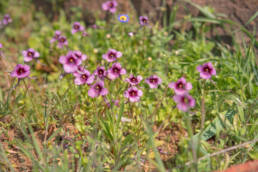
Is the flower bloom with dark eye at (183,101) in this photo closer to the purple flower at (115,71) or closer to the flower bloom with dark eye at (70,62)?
the purple flower at (115,71)

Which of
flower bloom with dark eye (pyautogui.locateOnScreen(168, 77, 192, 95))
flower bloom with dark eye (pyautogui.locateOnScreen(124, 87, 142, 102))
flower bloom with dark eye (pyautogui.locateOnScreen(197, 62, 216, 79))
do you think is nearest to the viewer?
flower bloom with dark eye (pyautogui.locateOnScreen(168, 77, 192, 95))

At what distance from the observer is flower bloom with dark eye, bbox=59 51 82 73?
203 cm

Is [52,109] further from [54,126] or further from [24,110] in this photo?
[24,110]

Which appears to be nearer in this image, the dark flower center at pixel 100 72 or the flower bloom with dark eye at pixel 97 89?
the flower bloom with dark eye at pixel 97 89

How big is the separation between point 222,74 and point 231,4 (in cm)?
105

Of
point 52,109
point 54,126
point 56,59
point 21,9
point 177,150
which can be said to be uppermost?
point 21,9

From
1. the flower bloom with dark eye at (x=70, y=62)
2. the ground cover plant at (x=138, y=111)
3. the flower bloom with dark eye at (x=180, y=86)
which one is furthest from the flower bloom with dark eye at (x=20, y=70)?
the flower bloom with dark eye at (x=180, y=86)

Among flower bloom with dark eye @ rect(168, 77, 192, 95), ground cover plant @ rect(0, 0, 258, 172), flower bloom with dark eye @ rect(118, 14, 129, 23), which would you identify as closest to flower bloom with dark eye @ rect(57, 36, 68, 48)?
ground cover plant @ rect(0, 0, 258, 172)

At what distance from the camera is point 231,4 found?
3.12 m

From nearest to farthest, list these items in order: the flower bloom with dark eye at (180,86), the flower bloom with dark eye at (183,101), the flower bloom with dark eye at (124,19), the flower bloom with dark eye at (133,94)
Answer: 1. the flower bloom with dark eye at (183,101)
2. the flower bloom with dark eye at (180,86)
3. the flower bloom with dark eye at (133,94)
4. the flower bloom with dark eye at (124,19)

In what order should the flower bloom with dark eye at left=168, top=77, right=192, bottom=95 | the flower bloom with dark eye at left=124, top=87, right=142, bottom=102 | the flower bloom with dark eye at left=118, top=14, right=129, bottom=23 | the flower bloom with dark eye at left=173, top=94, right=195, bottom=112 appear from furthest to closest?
the flower bloom with dark eye at left=118, top=14, right=129, bottom=23, the flower bloom with dark eye at left=124, top=87, right=142, bottom=102, the flower bloom with dark eye at left=168, top=77, right=192, bottom=95, the flower bloom with dark eye at left=173, top=94, right=195, bottom=112

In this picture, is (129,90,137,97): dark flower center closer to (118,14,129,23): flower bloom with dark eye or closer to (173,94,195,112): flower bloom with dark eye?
(173,94,195,112): flower bloom with dark eye

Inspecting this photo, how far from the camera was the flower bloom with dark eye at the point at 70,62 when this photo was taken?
6.66 ft

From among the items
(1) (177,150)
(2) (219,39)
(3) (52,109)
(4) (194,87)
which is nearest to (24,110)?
(3) (52,109)
